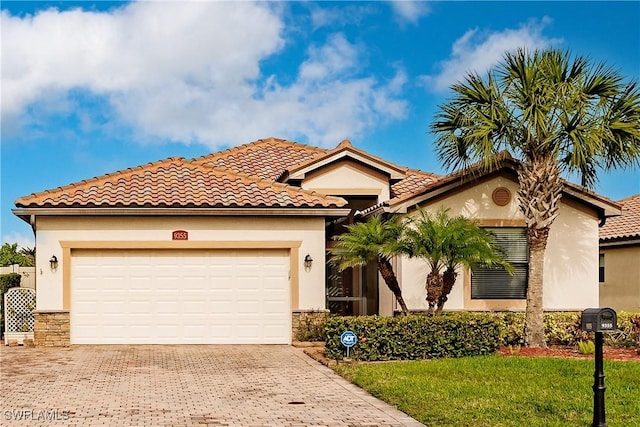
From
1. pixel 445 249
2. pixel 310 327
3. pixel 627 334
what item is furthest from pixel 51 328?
pixel 627 334

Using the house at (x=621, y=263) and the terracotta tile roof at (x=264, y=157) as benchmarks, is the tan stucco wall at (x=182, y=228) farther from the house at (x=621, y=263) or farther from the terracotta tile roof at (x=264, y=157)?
the house at (x=621, y=263)

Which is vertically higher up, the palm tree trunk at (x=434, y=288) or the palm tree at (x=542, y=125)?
the palm tree at (x=542, y=125)

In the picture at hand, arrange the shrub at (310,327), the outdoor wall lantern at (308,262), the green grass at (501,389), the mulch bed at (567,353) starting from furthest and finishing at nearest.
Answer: the outdoor wall lantern at (308,262) < the shrub at (310,327) < the mulch bed at (567,353) < the green grass at (501,389)

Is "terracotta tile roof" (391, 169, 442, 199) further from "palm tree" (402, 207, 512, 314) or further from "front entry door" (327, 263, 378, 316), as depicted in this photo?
"palm tree" (402, 207, 512, 314)

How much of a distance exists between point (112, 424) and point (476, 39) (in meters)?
13.4

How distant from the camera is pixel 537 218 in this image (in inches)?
699

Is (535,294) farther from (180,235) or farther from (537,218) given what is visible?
(180,235)

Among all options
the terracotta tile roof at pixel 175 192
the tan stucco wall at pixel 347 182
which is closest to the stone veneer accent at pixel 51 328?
the terracotta tile roof at pixel 175 192

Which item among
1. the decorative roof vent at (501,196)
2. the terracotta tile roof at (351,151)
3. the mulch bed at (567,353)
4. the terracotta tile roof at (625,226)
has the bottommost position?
the mulch bed at (567,353)

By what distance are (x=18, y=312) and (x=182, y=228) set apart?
4.38m

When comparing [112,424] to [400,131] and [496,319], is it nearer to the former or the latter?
[496,319]

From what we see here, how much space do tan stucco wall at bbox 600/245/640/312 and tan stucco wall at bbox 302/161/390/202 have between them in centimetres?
877

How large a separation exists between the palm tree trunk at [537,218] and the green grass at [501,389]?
2694 millimetres

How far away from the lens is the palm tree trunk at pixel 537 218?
17703 mm
